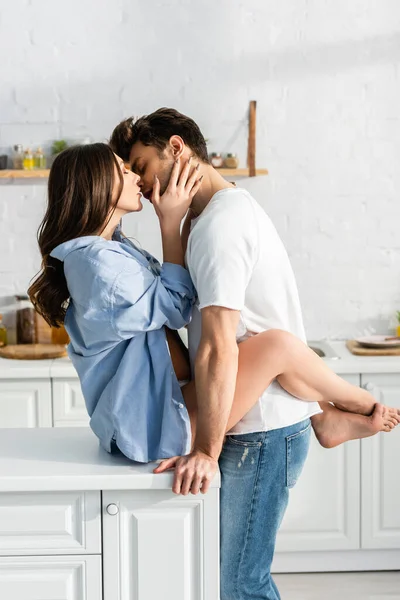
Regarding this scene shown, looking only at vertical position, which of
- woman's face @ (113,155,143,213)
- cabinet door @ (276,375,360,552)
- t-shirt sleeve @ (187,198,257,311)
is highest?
woman's face @ (113,155,143,213)

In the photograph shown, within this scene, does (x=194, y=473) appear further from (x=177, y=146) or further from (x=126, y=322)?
(x=177, y=146)

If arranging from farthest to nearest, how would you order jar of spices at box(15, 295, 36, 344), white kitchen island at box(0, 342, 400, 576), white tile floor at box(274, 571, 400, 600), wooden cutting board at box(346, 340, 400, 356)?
jar of spices at box(15, 295, 36, 344), wooden cutting board at box(346, 340, 400, 356), white kitchen island at box(0, 342, 400, 576), white tile floor at box(274, 571, 400, 600)

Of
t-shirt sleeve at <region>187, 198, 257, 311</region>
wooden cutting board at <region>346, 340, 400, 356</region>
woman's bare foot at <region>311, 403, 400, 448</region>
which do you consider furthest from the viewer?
A: wooden cutting board at <region>346, 340, 400, 356</region>

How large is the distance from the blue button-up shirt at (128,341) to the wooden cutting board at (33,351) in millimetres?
1547

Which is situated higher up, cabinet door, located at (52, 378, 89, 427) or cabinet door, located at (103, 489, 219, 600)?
cabinet door, located at (103, 489, 219, 600)

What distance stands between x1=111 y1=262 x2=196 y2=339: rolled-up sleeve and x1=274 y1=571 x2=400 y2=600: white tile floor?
5.70 ft

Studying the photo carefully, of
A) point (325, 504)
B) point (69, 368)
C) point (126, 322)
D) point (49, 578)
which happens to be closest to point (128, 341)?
Result: point (126, 322)

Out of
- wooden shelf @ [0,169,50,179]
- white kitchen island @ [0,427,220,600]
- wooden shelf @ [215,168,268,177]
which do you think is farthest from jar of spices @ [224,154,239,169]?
white kitchen island @ [0,427,220,600]

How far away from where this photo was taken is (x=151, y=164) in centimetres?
219

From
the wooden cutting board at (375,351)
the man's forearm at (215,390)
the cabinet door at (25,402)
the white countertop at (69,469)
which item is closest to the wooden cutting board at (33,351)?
the cabinet door at (25,402)

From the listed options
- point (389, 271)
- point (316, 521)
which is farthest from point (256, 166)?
point (316, 521)

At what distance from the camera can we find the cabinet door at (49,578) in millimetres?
2029

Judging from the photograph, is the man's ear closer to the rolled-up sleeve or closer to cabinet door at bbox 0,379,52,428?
the rolled-up sleeve

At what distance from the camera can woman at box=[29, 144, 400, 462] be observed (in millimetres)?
1978
